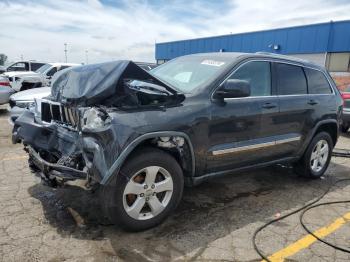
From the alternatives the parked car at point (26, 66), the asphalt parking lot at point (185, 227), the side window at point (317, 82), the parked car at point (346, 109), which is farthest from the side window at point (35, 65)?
the side window at point (317, 82)

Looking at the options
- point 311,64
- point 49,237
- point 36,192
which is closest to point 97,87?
point 49,237

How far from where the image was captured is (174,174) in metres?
3.42

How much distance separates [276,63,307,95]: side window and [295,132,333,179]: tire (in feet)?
2.81

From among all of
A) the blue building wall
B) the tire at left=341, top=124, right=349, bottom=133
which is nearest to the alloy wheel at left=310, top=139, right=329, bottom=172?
the tire at left=341, top=124, right=349, bottom=133

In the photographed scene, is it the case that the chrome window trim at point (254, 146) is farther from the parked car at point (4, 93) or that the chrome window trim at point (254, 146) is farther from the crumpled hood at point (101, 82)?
the parked car at point (4, 93)

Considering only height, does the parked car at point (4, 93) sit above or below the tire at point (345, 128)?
above

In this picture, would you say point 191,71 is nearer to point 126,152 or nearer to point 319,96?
point 126,152

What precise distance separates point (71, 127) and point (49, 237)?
110cm

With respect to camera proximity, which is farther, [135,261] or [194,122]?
[194,122]

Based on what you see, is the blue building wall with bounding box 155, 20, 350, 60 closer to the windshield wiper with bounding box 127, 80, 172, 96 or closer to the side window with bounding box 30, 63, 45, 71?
the side window with bounding box 30, 63, 45, 71

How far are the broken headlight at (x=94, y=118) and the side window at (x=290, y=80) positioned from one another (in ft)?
8.42

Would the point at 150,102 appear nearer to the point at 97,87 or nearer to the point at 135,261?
the point at 97,87

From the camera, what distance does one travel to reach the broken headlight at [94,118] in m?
3.03

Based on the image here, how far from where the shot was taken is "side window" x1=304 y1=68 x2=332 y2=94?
16.7 feet
